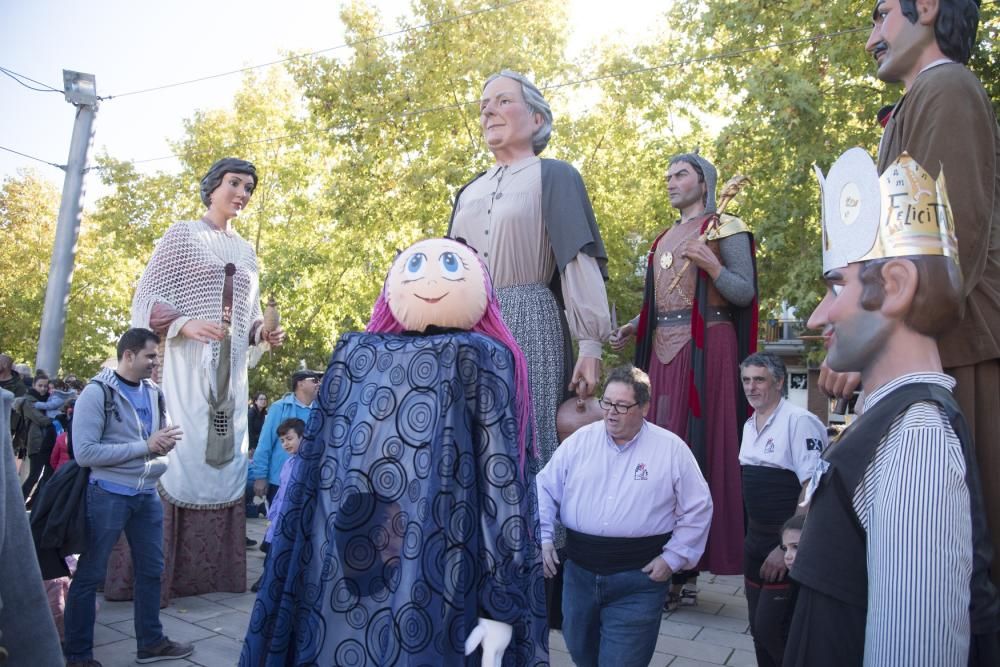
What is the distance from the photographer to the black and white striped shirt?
1586 mm

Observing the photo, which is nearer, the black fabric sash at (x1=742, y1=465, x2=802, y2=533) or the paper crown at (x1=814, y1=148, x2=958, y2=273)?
the paper crown at (x1=814, y1=148, x2=958, y2=273)

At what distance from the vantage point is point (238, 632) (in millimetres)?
4746

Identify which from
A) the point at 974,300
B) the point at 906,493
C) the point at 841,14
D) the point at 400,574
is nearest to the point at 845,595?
the point at 906,493

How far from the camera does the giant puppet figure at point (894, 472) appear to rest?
1604 millimetres

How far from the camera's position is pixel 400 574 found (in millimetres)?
2354

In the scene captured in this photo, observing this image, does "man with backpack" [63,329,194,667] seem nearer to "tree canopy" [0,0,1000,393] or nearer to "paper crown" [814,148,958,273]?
"paper crown" [814,148,958,273]

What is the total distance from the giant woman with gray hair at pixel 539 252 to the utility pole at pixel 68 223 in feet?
28.8

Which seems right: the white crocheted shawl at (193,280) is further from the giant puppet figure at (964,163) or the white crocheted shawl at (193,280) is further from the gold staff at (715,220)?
the giant puppet figure at (964,163)

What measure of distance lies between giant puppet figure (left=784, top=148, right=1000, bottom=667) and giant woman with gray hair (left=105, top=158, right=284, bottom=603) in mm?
4165

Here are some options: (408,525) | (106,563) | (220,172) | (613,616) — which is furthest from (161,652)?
(220,172)

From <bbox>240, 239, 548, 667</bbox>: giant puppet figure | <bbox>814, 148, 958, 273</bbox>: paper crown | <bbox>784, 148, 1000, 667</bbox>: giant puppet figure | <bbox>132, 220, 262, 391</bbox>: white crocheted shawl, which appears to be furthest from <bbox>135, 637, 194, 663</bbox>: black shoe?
<bbox>814, 148, 958, 273</bbox>: paper crown

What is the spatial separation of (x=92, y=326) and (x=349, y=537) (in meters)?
26.3

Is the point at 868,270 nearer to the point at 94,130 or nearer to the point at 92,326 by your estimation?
the point at 94,130

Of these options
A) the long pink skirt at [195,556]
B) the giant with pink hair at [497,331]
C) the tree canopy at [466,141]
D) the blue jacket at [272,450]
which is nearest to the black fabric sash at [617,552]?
the giant with pink hair at [497,331]
